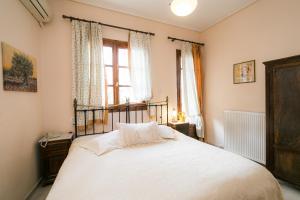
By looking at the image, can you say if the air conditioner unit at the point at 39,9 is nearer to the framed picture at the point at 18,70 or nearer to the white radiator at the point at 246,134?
the framed picture at the point at 18,70

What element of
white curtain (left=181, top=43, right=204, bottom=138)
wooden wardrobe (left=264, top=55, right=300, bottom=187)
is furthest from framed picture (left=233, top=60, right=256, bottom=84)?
white curtain (left=181, top=43, right=204, bottom=138)

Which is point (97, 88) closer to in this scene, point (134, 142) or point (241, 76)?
point (134, 142)

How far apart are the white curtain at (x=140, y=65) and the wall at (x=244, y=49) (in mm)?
1582

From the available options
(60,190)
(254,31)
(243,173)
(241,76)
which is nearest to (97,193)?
(60,190)

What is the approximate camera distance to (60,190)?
108 centimetres

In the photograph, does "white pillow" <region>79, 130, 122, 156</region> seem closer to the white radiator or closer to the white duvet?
the white duvet

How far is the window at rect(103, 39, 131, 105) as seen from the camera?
283cm

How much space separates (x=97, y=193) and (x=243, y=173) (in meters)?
1.18

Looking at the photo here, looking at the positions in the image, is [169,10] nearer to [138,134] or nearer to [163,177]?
[138,134]

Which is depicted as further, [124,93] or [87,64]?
[124,93]

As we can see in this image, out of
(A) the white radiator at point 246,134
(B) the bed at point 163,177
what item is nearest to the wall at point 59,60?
(B) the bed at point 163,177

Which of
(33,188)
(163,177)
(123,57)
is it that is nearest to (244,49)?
(123,57)

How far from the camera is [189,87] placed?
3.51 m

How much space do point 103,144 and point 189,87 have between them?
2384mm
